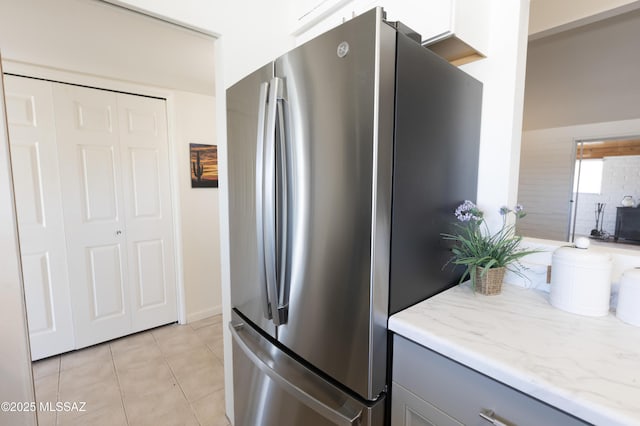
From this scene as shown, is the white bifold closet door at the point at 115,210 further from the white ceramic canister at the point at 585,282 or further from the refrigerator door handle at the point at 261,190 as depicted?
the white ceramic canister at the point at 585,282

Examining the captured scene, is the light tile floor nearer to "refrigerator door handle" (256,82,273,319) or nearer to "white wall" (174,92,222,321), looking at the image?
"white wall" (174,92,222,321)

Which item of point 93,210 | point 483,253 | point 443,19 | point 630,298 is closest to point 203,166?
point 93,210

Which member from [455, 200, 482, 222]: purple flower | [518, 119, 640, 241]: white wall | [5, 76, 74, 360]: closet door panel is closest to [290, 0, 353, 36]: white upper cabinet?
[455, 200, 482, 222]: purple flower

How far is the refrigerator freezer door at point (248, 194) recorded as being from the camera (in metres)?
1.04

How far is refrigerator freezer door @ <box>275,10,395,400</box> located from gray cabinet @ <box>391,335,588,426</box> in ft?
0.22

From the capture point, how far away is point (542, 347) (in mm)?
713

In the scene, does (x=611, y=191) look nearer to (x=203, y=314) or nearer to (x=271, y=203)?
(x=271, y=203)

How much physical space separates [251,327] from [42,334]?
2210 millimetres

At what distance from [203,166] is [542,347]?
9.71ft

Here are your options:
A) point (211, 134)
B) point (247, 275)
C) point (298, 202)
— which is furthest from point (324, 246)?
point (211, 134)

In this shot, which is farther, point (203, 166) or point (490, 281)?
point (203, 166)

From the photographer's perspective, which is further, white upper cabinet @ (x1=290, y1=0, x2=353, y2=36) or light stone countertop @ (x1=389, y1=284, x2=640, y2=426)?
white upper cabinet @ (x1=290, y1=0, x2=353, y2=36)

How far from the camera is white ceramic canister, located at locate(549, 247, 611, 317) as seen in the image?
2.88 ft

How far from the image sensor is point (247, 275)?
4.18 feet
